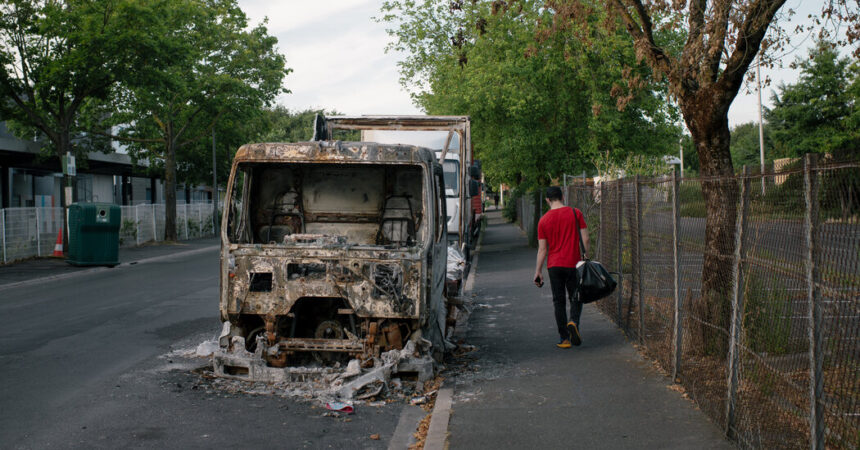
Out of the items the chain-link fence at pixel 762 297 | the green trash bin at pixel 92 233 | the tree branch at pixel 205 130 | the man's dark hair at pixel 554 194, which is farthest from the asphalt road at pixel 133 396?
the tree branch at pixel 205 130

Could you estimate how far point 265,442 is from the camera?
18.6 feet

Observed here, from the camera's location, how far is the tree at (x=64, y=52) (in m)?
22.7

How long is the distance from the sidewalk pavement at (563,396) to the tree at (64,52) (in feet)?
56.2

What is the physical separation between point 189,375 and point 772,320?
5.42 meters

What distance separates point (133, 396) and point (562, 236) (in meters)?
4.83

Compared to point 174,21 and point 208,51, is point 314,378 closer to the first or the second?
point 174,21

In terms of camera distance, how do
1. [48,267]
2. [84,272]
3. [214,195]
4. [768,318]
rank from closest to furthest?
1. [768,318]
2. [84,272]
3. [48,267]
4. [214,195]

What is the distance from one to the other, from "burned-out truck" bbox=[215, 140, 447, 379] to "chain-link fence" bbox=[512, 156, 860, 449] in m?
2.27

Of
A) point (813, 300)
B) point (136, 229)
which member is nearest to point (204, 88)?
point (136, 229)

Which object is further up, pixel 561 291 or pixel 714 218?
pixel 714 218

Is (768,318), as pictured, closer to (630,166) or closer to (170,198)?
(630,166)

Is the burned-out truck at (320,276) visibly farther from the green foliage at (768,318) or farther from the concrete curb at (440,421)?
the green foliage at (768,318)

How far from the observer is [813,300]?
3.82 metres

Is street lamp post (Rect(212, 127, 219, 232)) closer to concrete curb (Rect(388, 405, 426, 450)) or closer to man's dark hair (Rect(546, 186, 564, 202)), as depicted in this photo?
man's dark hair (Rect(546, 186, 564, 202))
